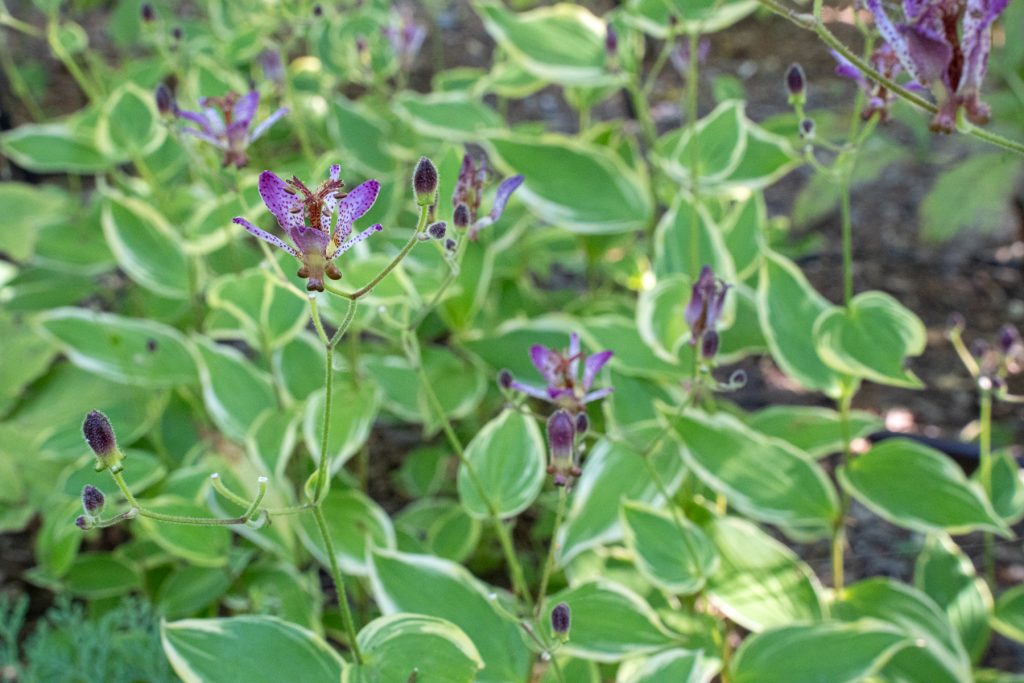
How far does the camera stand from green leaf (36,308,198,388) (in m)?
1.14

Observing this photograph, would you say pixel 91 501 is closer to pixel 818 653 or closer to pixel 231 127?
pixel 231 127

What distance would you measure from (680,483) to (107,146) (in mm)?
813

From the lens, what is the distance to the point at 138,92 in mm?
1305

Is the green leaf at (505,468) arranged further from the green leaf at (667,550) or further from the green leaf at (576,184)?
the green leaf at (576,184)

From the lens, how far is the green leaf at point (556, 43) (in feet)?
4.06

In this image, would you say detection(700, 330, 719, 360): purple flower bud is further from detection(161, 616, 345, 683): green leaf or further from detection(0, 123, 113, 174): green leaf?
detection(0, 123, 113, 174): green leaf

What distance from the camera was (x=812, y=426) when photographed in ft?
3.61

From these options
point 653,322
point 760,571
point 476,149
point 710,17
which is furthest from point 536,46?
point 476,149

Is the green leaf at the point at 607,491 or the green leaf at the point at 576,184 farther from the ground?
the green leaf at the point at 576,184

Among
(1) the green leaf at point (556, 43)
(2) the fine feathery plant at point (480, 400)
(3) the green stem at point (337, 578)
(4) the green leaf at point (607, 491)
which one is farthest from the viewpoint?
(1) the green leaf at point (556, 43)

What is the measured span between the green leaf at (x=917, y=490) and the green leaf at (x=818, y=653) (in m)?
0.13

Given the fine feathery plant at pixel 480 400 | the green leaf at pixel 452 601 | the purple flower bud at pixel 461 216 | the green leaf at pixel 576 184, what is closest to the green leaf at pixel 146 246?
the fine feathery plant at pixel 480 400

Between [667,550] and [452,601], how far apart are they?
0.20 meters

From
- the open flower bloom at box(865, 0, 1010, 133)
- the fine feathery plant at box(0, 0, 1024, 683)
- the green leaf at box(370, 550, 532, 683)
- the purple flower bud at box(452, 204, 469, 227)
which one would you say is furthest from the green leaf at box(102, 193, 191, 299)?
the open flower bloom at box(865, 0, 1010, 133)
